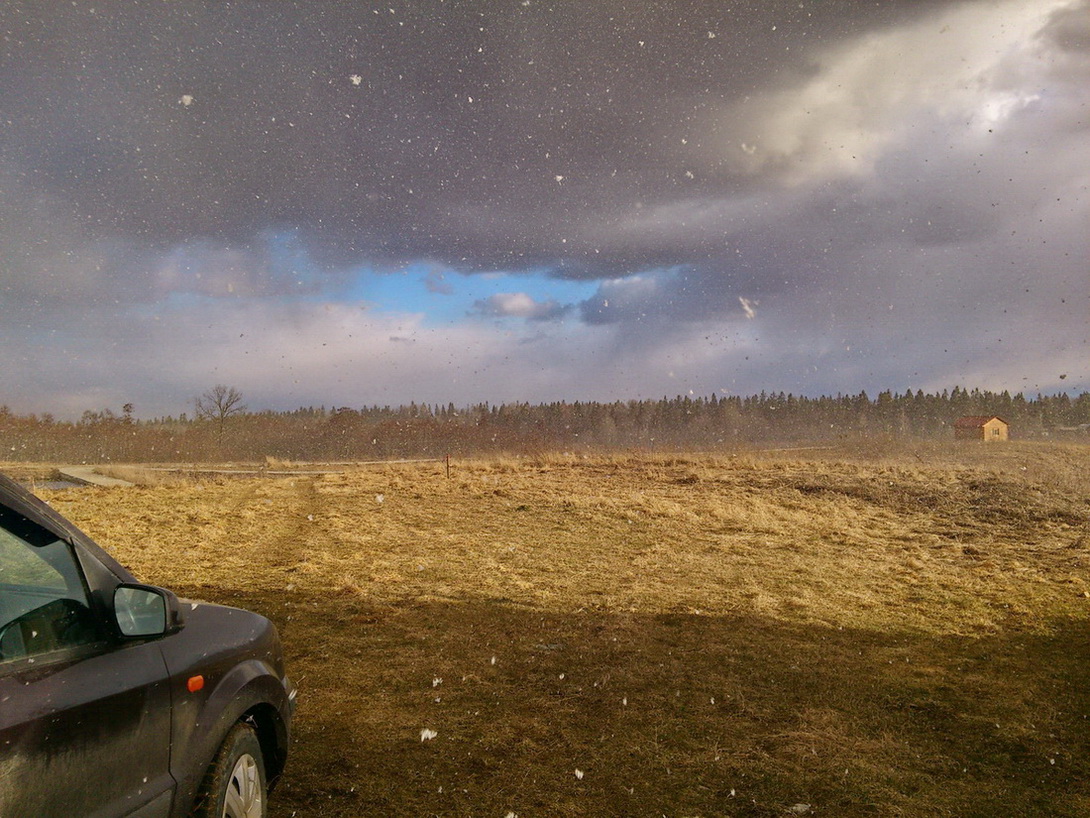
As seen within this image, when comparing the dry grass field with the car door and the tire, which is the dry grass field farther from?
the car door

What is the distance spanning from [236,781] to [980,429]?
252ft

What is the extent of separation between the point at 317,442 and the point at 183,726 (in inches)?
2817

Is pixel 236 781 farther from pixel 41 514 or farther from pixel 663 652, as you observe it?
pixel 663 652

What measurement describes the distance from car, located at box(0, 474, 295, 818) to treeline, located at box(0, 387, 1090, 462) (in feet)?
137

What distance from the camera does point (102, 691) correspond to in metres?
2.08

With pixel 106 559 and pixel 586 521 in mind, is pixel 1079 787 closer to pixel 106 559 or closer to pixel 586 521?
pixel 106 559

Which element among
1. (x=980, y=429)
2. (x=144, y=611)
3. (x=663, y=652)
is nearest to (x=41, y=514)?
(x=144, y=611)

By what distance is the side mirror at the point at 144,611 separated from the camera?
7.63 ft

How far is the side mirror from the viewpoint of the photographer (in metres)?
2.32

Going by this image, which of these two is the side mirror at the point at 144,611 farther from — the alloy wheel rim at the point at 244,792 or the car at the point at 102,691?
the alloy wheel rim at the point at 244,792

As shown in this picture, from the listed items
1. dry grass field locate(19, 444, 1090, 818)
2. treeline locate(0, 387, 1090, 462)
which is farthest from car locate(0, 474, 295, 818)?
treeline locate(0, 387, 1090, 462)

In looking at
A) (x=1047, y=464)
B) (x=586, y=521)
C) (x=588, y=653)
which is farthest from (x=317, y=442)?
(x=588, y=653)

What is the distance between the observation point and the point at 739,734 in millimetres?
5055

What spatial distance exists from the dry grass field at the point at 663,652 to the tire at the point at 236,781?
1016 millimetres
